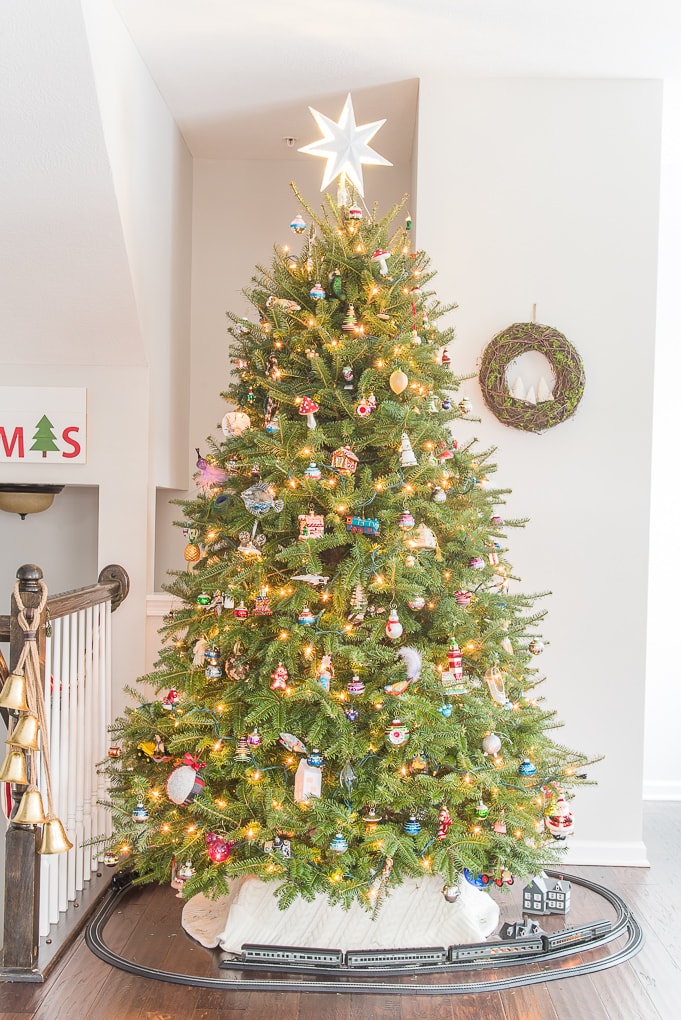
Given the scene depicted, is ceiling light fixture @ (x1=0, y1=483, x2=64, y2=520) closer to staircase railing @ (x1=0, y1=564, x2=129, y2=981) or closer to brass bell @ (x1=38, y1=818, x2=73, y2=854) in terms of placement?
staircase railing @ (x1=0, y1=564, x2=129, y2=981)

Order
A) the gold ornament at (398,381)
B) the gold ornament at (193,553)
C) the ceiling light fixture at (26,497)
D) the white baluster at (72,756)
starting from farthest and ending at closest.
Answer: the ceiling light fixture at (26,497), the white baluster at (72,756), the gold ornament at (193,553), the gold ornament at (398,381)

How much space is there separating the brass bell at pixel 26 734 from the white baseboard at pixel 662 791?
2.78 m

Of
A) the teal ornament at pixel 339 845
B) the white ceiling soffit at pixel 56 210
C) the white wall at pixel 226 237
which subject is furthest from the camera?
the white wall at pixel 226 237

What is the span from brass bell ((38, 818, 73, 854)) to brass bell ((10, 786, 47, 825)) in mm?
21

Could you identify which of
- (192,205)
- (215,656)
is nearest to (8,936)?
(215,656)

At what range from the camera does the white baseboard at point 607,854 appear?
3.18 metres

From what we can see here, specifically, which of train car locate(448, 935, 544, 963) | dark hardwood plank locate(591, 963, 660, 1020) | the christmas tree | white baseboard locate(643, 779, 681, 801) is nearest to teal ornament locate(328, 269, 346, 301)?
the christmas tree

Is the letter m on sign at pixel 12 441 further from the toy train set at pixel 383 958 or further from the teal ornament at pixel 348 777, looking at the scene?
the toy train set at pixel 383 958

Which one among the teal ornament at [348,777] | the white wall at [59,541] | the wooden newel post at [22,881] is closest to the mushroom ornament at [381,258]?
the wooden newel post at [22,881]

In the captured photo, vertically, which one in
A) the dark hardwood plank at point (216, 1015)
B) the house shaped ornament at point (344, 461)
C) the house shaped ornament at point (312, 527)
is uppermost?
the house shaped ornament at point (344, 461)

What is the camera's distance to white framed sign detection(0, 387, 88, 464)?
3244mm

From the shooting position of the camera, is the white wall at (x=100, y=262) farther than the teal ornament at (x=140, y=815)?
Yes

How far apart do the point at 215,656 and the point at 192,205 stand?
98.9 inches

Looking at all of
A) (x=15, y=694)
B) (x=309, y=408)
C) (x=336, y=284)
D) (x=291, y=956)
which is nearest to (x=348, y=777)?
(x=291, y=956)
